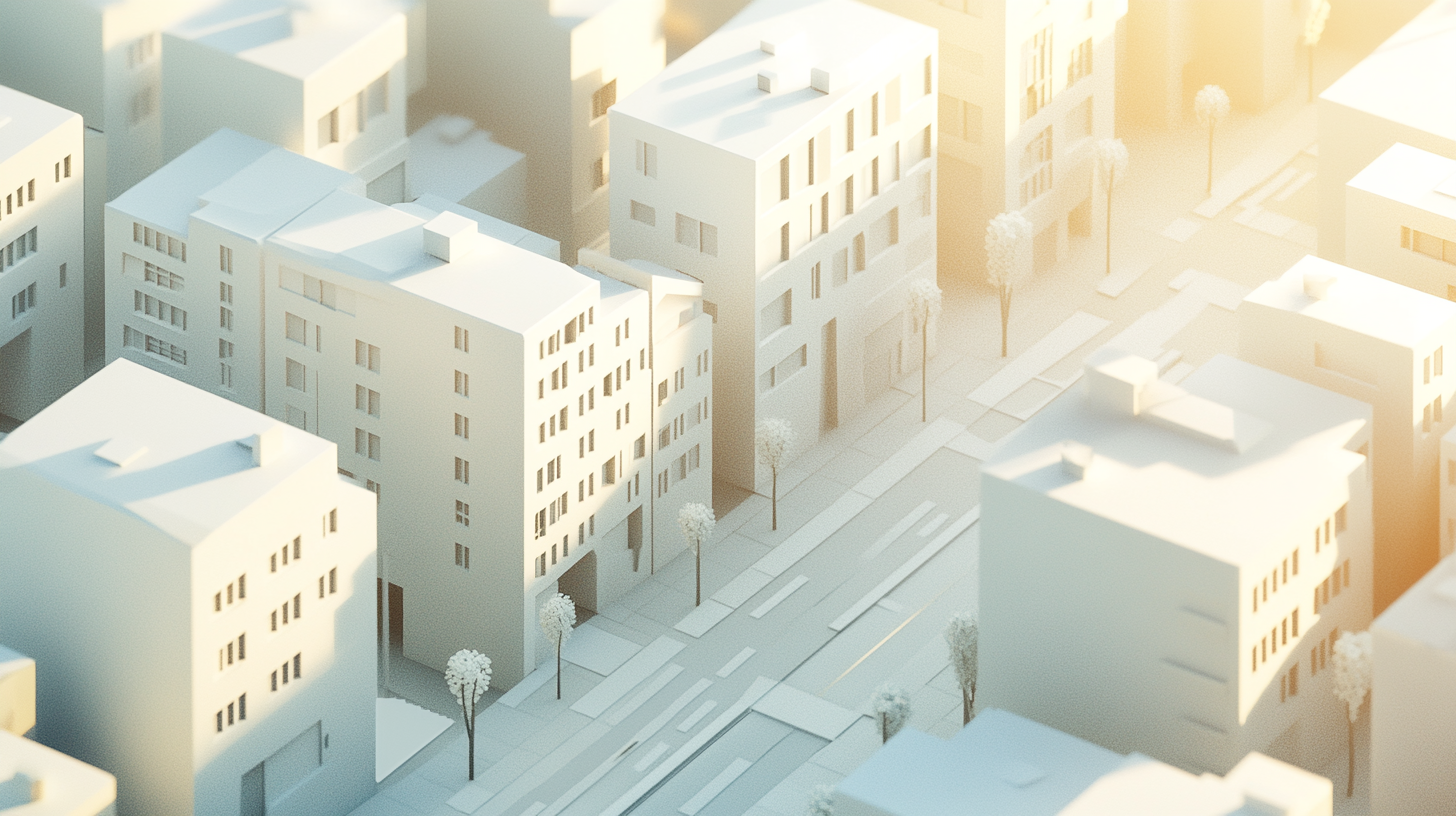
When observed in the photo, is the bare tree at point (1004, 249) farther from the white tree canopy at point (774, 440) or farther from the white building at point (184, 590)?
the white building at point (184, 590)

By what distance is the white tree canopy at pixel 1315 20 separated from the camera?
17000 cm

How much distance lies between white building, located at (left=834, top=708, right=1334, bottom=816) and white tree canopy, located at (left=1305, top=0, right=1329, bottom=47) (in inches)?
2676

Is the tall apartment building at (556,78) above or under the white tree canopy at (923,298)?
above

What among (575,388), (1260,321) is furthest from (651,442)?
(1260,321)

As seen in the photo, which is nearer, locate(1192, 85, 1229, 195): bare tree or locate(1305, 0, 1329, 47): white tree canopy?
locate(1192, 85, 1229, 195): bare tree

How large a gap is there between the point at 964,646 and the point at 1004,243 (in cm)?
3284

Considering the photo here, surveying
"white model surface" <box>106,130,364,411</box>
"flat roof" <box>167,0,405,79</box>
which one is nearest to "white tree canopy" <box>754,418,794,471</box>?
"white model surface" <box>106,130,364,411</box>

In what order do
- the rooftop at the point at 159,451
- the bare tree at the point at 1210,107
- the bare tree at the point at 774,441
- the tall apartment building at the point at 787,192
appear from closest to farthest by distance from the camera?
the rooftop at the point at 159,451 → the tall apartment building at the point at 787,192 → the bare tree at the point at 774,441 → the bare tree at the point at 1210,107

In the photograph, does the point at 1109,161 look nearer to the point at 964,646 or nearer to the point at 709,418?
the point at 709,418

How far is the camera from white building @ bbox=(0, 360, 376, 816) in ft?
372

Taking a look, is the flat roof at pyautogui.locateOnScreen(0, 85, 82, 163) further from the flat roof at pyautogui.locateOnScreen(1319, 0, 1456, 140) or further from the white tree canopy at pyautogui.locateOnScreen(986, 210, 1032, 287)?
the flat roof at pyautogui.locateOnScreen(1319, 0, 1456, 140)

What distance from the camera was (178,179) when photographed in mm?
137500

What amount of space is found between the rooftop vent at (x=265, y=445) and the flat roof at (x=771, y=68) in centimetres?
2977

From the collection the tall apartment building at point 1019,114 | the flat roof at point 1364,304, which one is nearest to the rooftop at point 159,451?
the flat roof at point 1364,304
